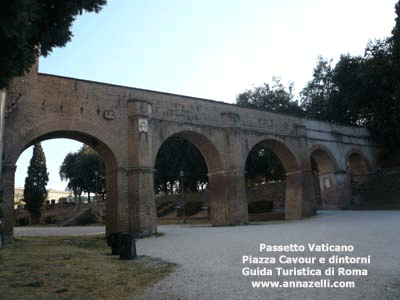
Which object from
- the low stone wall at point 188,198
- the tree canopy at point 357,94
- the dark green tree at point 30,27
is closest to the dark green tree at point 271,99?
the tree canopy at point 357,94

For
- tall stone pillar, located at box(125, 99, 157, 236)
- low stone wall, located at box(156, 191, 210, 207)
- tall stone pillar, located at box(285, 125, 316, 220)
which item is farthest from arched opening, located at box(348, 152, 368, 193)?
tall stone pillar, located at box(125, 99, 157, 236)

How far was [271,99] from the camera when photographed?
1528 inches

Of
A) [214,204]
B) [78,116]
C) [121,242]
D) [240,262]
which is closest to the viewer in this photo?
[240,262]

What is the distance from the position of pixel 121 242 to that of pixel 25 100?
9351mm

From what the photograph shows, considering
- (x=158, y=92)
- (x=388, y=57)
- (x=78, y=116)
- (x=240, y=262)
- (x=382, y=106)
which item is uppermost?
(x=388, y=57)

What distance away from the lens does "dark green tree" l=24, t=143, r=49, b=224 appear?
146 ft

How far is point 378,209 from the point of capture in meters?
25.1

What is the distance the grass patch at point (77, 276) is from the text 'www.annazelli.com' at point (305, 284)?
5.83ft

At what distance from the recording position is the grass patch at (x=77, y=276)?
4957 mm

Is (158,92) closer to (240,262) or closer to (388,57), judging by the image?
(240,262)

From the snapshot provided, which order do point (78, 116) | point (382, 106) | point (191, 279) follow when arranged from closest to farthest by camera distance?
point (191, 279), point (78, 116), point (382, 106)

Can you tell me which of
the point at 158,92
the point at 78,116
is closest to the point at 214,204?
the point at 158,92

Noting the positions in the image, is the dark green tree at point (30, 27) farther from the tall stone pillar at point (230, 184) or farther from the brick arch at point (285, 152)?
the brick arch at point (285, 152)

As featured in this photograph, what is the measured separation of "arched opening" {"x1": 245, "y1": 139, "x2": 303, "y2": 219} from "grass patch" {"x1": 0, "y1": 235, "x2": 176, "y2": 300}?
680 inches
